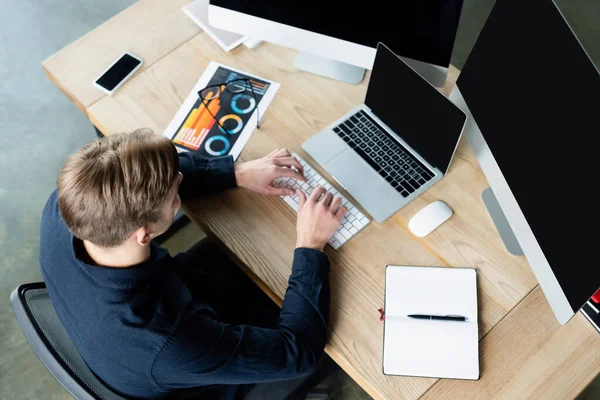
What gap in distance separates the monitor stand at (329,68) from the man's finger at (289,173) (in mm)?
338

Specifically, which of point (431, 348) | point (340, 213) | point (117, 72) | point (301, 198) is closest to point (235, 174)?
point (301, 198)

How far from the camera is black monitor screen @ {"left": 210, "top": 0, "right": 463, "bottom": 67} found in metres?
1.39

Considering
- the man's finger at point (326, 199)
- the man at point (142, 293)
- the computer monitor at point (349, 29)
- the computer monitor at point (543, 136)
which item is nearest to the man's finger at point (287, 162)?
the man's finger at point (326, 199)

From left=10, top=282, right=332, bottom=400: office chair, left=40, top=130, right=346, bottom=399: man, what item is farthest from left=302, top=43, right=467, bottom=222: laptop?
left=10, top=282, right=332, bottom=400: office chair

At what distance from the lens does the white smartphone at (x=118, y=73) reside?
1654mm

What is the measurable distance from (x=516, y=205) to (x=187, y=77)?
3.08 ft

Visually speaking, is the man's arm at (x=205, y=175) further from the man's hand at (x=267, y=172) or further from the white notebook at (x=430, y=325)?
the white notebook at (x=430, y=325)

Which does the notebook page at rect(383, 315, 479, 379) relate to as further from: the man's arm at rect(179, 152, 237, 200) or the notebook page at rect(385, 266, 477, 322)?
the man's arm at rect(179, 152, 237, 200)

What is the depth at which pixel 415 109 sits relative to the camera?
142 cm

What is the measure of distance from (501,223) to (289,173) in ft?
1.69

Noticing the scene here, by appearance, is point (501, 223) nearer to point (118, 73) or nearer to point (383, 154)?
point (383, 154)

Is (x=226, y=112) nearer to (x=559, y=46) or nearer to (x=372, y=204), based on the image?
(x=372, y=204)

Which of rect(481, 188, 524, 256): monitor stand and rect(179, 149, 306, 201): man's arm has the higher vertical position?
rect(481, 188, 524, 256): monitor stand

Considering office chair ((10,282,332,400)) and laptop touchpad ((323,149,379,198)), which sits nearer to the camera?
office chair ((10,282,332,400))
